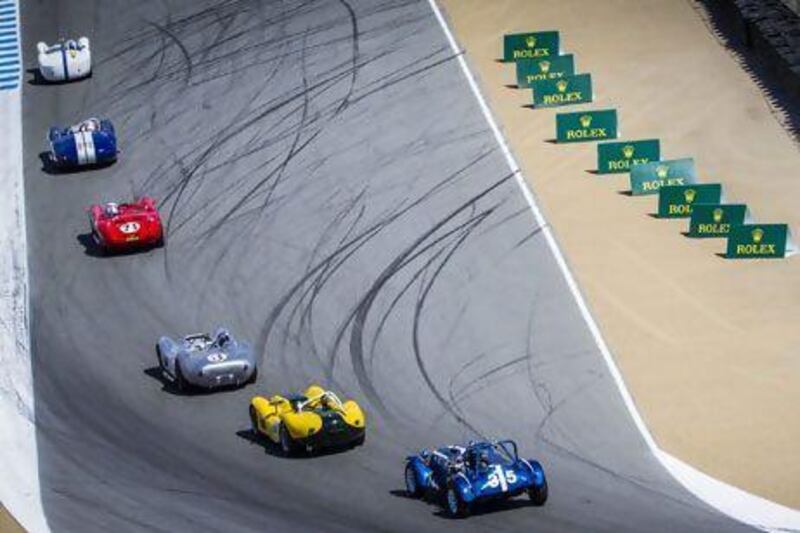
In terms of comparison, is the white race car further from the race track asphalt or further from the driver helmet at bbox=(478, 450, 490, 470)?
the driver helmet at bbox=(478, 450, 490, 470)

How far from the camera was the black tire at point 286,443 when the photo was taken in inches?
1404

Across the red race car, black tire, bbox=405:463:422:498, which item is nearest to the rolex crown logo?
the red race car

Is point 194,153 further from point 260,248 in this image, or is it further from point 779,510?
point 779,510

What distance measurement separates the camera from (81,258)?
4662cm

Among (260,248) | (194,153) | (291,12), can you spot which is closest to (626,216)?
(260,248)

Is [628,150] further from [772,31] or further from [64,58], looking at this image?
[64,58]

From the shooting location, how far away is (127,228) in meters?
45.8

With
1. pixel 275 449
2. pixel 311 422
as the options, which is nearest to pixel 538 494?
pixel 311 422

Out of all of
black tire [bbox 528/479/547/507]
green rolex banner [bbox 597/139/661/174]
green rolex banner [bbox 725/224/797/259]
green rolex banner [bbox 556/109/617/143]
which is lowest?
black tire [bbox 528/479/547/507]

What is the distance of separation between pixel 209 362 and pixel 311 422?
3879 mm

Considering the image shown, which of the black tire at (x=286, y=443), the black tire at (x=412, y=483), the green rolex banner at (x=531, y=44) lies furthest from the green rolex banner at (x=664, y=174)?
the black tire at (x=412, y=483)

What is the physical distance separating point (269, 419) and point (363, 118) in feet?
59.4

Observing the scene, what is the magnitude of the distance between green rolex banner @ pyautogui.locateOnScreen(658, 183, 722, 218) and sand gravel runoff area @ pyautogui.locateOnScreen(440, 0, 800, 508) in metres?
0.29

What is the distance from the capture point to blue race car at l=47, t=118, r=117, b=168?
5075 centimetres
